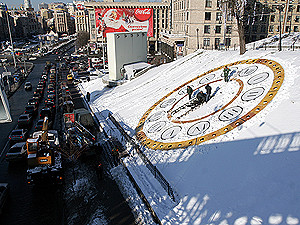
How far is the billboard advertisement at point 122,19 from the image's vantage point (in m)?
75.4

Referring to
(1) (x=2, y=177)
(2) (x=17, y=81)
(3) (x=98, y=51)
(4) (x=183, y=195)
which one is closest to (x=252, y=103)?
(4) (x=183, y=195)

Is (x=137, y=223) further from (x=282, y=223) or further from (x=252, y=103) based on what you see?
(x=252, y=103)

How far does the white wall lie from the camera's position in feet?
114

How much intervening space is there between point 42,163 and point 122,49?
25.2m

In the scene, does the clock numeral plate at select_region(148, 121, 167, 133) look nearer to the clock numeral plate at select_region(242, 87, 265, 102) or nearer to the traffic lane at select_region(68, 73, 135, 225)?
the traffic lane at select_region(68, 73, 135, 225)

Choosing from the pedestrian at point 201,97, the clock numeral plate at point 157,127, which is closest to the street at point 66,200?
the clock numeral plate at point 157,127

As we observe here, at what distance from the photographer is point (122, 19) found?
254 feet

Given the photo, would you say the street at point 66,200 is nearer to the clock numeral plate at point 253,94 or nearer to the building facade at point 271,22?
the clock numeral plate at point 253,94

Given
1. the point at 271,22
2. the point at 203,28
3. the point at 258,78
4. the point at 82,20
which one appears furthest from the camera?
the point at 82,20

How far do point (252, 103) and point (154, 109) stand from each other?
8646 millimetres

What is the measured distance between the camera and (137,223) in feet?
35.4

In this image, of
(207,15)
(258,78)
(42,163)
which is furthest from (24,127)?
(207,15)

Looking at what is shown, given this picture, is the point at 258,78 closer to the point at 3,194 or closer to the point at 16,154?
the point at 3,194

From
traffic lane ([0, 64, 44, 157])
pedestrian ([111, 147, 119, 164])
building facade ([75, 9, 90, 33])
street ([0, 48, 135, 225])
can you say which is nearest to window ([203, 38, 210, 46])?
traffic lane ([0, 64, 44, 157])
